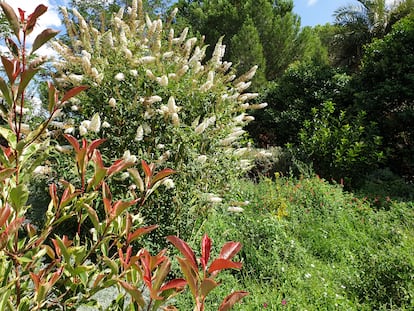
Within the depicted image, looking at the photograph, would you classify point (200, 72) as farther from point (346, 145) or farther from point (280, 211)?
point (346, 145)

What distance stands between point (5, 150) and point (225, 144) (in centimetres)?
265

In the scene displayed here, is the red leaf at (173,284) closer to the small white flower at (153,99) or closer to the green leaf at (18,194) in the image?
the green leaf at (18,194)

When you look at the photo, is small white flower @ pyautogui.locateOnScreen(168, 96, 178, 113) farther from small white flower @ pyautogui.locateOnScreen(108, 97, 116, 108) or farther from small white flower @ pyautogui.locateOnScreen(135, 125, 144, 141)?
small white flower @ pyautogui.locateOnScreen(108, 97, 116, 108)

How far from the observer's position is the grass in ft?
8.21

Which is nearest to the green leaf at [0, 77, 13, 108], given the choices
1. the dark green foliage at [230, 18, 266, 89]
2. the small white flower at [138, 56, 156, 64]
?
the small white flower at [138, 56, 156, 64]

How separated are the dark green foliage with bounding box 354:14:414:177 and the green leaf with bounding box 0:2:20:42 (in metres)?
6.60

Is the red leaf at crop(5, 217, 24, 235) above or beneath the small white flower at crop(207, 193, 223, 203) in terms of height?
above

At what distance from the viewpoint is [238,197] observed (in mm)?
4430

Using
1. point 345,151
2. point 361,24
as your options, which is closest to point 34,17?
point 345,151

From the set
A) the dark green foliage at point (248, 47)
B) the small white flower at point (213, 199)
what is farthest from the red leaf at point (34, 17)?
the dark green foliage at point (248, 47)

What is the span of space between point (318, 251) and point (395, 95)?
168 inches

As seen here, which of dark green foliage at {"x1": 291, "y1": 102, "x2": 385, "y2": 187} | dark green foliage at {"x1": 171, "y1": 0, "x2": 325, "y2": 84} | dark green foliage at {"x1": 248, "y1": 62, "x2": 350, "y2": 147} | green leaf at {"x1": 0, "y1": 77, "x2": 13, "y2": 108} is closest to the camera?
green leaf at {"x1": 0, "y1": 77, "x2": 13, "y2": 108}

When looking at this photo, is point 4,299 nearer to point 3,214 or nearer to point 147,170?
point 3,214

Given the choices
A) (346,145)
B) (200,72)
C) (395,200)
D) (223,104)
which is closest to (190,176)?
(223,104)
